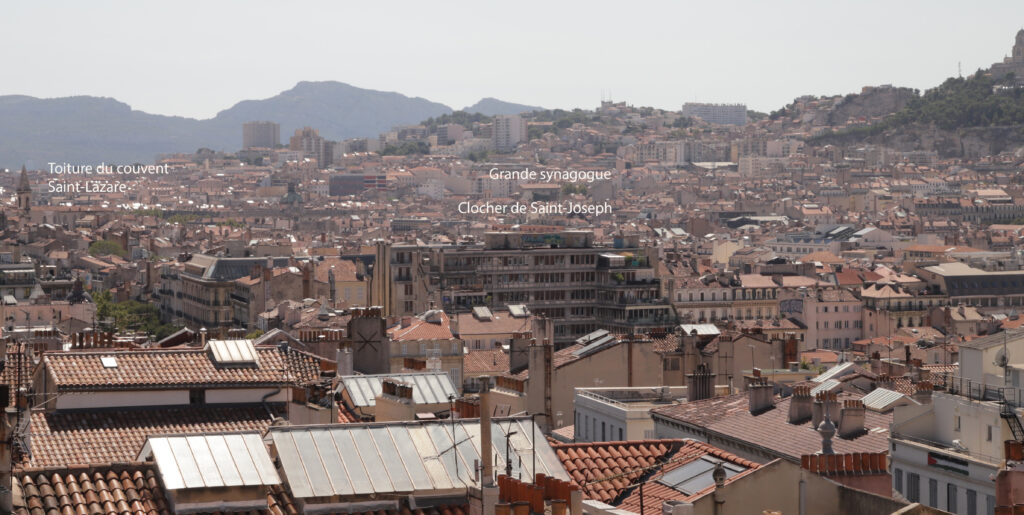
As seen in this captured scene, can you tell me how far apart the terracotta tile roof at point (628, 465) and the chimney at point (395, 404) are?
8.10ft

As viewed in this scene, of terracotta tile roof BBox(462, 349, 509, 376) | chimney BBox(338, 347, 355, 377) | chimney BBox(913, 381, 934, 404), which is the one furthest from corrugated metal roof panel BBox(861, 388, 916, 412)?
terracotta tile roof BBox(462, 349, 509, 376)

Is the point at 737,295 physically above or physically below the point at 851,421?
below

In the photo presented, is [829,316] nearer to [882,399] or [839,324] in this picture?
[839,324]

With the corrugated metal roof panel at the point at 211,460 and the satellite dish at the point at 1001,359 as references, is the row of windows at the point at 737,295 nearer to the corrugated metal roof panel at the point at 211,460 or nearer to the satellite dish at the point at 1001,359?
the satellite dish at the point at 1001,359

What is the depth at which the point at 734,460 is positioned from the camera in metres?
13.0

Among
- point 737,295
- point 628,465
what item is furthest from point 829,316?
point 628,465

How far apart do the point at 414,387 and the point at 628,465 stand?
4.88m

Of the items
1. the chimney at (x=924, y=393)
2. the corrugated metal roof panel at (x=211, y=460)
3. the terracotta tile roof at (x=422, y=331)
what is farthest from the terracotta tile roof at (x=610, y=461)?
the terracotta tile roof at (x=422, y=331)

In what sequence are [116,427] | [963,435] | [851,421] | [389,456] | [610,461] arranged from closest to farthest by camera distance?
[389,456] → [610,461] → [116,427] → [963,435] → [851,421]

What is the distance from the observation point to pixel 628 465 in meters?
13.3

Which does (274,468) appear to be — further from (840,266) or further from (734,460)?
(840,266)

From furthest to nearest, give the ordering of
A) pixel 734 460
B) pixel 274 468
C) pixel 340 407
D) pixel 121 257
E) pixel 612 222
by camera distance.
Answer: pixel 612 222, pixel 121 257, pixel 340 407, pixel 734 460, pixel 274 468

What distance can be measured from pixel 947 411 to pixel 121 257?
101 metres

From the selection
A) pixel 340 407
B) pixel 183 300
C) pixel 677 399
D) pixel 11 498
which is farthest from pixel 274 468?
pixel 183 300
